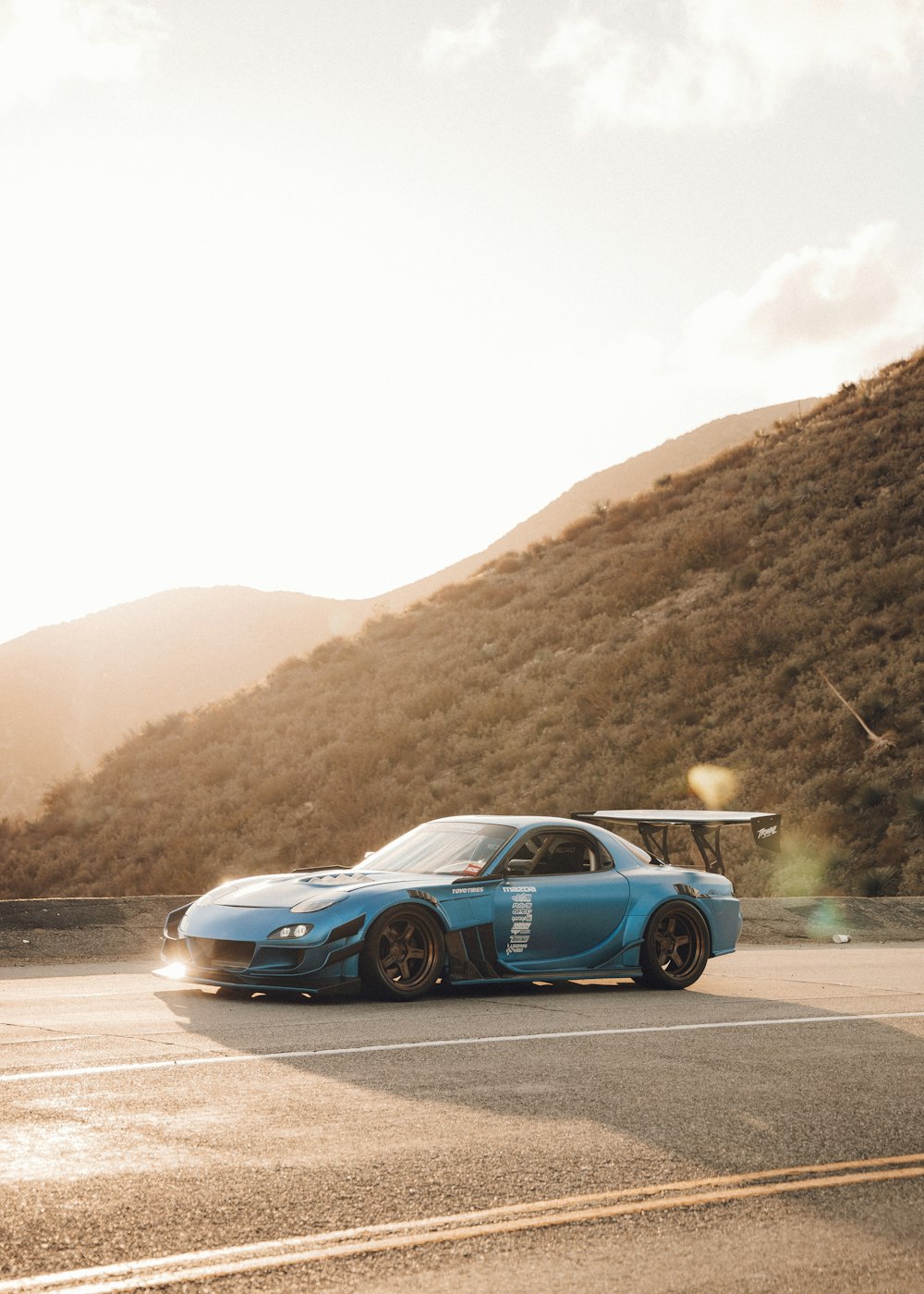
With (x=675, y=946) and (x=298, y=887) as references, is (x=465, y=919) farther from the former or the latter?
(x=675, y=946)

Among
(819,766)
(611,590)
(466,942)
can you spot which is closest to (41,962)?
(466,942)

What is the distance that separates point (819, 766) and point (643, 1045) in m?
19.9

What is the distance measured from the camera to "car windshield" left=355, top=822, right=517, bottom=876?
33.2 feet

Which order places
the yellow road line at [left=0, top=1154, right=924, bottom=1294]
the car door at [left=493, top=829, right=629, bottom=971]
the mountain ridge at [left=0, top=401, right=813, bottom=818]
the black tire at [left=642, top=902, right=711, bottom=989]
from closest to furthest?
the yellow road line at [left=0, top=1154, right=924, bottom=1294] < the car door at [left=493, top=829, right=629, bottom=971] < the black tire at [left=642, top=902, right=711, bottom=989] < the mountain ridge at [left=0, top=401, right=813, bottom=818]

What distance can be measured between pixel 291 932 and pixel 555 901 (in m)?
2.19

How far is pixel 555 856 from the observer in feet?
34.5

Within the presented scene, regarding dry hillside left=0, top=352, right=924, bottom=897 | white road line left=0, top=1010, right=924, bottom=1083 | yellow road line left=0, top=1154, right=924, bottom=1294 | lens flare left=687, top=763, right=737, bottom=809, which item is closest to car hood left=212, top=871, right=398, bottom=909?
white road line left=0, top=1010, right=924, bottom=1083

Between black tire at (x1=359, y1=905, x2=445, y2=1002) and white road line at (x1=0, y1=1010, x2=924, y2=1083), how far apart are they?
1.51 metres

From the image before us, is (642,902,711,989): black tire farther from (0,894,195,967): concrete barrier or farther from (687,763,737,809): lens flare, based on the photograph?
(687,763,737,809): lens flare

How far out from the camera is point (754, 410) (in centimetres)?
14662

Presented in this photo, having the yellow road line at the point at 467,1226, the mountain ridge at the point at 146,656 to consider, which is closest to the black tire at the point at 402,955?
the yellow road line at the point at 467,1226

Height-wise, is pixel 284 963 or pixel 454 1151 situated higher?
pixel 284 963

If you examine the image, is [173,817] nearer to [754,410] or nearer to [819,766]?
[819,766]

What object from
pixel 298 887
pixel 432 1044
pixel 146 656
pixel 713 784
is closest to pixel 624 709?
pixel 713 784
